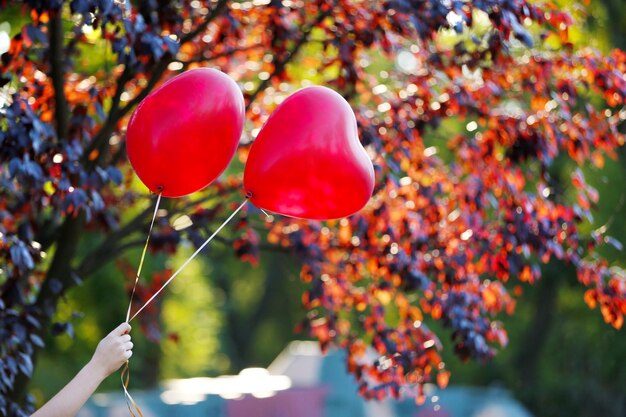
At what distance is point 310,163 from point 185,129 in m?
0.42

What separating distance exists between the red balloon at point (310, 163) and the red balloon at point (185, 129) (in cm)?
13

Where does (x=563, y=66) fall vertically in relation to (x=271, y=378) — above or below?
above

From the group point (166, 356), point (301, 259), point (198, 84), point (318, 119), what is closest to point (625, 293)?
point (301, 259)

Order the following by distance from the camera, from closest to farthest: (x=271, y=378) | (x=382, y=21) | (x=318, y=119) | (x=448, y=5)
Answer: (x=318, y=119) < (x=448, y=5) < (x=382, y=21) < (x=271, y=378)

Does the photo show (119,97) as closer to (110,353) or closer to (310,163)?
(310,163)

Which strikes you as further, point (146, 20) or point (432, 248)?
point (432, 248)

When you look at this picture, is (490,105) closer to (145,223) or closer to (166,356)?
(145,223)

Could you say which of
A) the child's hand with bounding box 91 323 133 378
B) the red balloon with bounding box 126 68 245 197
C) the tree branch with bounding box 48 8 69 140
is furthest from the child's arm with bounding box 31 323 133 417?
the tree branch with bounding box 48 8 69 140

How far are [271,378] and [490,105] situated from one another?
4419 mm

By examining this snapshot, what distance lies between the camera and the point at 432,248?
183 inches

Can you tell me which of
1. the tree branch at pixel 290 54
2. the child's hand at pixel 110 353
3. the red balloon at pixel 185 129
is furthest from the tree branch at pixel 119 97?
the child's hand at pixel 110 353

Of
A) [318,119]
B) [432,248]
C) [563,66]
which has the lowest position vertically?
[432,248]

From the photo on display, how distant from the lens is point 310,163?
3.00 metres

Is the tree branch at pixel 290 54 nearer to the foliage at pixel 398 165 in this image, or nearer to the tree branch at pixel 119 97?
the foliage at pixel 398 165
